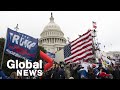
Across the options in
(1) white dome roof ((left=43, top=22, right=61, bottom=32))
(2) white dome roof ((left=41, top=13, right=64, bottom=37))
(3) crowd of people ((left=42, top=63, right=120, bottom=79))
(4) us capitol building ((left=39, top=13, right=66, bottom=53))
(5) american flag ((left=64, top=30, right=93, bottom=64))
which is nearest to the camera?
(3) crowd of people ((left=42, top=63, right=120, bottom=79))

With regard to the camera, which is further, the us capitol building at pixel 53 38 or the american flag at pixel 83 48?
the us capitol building at pixel 53 38

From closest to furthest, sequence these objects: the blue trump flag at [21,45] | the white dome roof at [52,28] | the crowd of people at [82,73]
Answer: the blue trump flag at [21,45] → the crowd of people at [82,73] → the white dome roof at [52,28]

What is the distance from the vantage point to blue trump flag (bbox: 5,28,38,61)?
25.9 ft

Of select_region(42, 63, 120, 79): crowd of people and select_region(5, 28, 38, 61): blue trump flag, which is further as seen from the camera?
select_region(42, 63, 120, 79): crowd of people

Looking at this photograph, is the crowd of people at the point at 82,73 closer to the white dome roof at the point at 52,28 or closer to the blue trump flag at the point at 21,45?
the blue trump flag at the point at 21,45

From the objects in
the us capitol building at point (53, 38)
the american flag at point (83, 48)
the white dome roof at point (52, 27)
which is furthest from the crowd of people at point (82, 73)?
the white dome roof at point (52, 27)

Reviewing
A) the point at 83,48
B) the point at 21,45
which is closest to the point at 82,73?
the point at 83,48

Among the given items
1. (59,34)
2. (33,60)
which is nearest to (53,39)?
(59,34)

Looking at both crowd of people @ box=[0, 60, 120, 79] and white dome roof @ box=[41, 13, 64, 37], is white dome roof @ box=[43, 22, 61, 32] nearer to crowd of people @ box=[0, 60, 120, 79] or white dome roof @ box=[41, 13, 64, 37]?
white dome roof @ box=[41, 13, 64, 37]

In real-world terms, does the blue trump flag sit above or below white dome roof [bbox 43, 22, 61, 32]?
below

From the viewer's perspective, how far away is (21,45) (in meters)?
8.00

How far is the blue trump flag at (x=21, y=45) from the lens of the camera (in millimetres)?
7902

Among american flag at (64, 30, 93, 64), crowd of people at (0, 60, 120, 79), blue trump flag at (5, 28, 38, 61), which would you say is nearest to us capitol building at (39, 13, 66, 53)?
american flag at (64, 30, 93, 64)

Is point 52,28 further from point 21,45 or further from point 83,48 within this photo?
point 21,45
